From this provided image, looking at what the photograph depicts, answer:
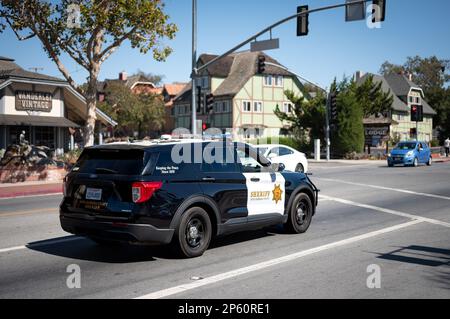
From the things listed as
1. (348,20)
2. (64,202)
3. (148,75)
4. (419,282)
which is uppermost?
(148,75)

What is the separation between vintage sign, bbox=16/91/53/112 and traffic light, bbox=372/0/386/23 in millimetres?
20520

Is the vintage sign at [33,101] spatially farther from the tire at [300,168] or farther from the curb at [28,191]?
the tire at [300,168]

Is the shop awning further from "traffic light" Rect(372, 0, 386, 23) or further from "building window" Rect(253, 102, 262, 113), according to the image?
"building window" Rect(253, 102, 262, 113)

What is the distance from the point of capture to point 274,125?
63.1 meters

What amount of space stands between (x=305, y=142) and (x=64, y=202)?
41513 mm

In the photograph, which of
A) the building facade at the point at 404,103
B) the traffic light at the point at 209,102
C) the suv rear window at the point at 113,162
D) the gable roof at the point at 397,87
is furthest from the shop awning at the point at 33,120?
the gable roof at the point at 397,87

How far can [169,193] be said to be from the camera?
698 centimetres

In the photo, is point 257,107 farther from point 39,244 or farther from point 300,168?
point 39,244

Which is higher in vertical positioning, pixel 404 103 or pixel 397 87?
pixel 397 87

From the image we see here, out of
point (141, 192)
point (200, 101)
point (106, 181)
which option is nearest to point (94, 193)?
point (106, 181)

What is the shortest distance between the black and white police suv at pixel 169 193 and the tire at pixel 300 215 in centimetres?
66

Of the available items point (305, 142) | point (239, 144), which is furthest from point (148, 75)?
point (239, 144)

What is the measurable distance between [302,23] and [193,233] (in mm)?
15562
